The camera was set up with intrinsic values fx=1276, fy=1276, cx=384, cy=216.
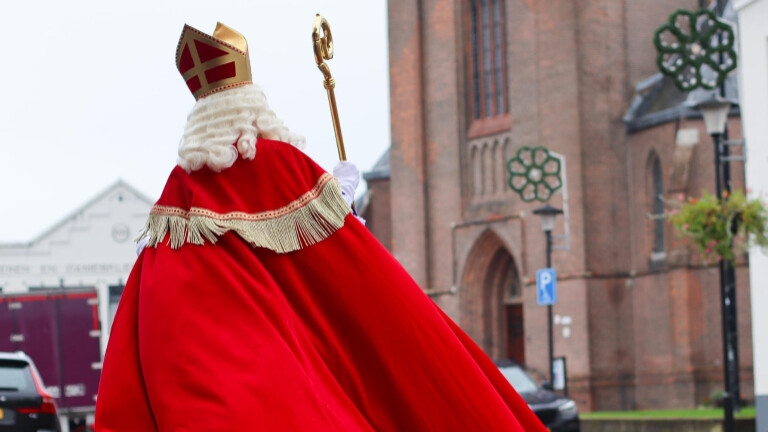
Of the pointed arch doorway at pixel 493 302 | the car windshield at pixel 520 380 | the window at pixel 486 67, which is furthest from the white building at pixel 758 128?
the pointed arch doorway at pixel 493 302

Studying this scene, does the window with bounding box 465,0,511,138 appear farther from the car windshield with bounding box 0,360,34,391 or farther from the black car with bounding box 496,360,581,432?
the car windshield with bounding box 0,360,34,391

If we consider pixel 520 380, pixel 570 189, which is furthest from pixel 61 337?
pixel 570 189

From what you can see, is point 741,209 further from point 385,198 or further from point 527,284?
point 385,198

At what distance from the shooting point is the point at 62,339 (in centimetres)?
2088

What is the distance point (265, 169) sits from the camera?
16.3 ft

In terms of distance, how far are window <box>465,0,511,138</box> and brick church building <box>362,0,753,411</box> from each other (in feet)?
0.17

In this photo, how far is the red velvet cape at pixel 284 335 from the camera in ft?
14.6

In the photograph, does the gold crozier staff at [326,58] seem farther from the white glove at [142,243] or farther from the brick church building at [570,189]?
the brick church building at [570,189]

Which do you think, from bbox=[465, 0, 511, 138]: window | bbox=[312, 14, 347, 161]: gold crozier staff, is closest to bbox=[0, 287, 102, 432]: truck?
bbox=[312, 14, 347, 161]: gold crozier staff

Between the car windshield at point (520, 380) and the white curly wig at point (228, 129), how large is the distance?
13.9 meters

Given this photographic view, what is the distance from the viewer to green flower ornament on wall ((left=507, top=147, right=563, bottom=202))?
36.2m

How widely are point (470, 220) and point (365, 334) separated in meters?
37.1

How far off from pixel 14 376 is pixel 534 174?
25.6 metres

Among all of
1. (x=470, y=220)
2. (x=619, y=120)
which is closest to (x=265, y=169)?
(x=619, y=120)
